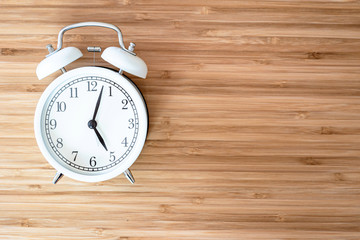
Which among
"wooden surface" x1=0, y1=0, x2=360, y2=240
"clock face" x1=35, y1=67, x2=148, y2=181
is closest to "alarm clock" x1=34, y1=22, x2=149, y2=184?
"clock face" x1=35, y1=67, x2=148, y2=181

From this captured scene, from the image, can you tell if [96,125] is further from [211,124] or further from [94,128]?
[211,124]

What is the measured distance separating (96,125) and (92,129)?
2 centimetres

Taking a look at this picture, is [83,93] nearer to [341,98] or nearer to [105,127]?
[105,127]

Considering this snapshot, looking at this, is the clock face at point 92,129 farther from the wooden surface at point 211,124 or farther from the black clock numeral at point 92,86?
the wooden surface at point 211,124

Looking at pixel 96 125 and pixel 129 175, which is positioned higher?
pixel 96 125

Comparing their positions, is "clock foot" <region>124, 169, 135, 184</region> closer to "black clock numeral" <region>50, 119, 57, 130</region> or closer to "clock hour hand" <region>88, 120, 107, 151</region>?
"clock hour hand" <region>88, 120, 107, 151</region>

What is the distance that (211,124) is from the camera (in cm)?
116

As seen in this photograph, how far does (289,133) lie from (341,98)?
9.2 inches

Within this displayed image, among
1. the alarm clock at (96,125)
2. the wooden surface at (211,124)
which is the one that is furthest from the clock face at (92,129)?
the wooden surface at (211,124)

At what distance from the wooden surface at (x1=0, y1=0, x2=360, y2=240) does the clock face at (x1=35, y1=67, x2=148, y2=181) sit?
0.38 ft

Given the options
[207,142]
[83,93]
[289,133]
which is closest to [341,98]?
[289,133]

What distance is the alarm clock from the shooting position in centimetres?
103

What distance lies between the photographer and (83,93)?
1043mm

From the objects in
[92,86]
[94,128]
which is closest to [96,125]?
[94,128]
